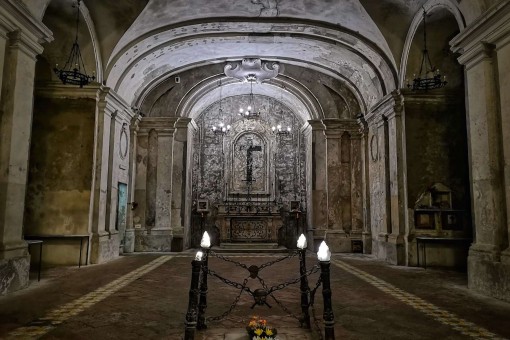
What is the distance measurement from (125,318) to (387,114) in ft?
28.7

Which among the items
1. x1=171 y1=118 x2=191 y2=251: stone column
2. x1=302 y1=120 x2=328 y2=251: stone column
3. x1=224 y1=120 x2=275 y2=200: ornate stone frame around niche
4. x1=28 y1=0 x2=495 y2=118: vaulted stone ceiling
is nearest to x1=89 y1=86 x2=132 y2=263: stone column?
x1=28 y1=0 x2=495 y2=118: vaulted stone ceiling

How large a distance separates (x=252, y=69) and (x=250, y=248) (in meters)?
6.31

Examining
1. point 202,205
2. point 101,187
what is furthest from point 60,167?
point 202,205

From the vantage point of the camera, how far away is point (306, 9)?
9.88 meters

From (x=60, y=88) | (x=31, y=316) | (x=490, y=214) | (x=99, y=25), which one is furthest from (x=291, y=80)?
(x=31, y=316)

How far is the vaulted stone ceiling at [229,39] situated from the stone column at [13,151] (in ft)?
3.15

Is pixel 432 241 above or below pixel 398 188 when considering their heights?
below

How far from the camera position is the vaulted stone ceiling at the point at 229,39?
9.40 metres

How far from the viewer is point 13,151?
627cm

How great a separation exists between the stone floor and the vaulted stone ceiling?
486 cm

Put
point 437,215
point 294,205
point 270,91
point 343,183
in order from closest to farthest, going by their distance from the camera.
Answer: point 437,215, point 343,183, point 294,205, point 270,91

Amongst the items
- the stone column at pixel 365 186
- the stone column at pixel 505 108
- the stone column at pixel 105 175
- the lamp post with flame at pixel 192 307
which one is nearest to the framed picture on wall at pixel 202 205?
the stone column at pixel 105 175

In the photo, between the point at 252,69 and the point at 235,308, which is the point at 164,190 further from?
the point at 235,308

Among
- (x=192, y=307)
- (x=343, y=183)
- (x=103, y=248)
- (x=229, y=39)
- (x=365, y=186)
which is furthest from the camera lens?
(x=343, y=183)
